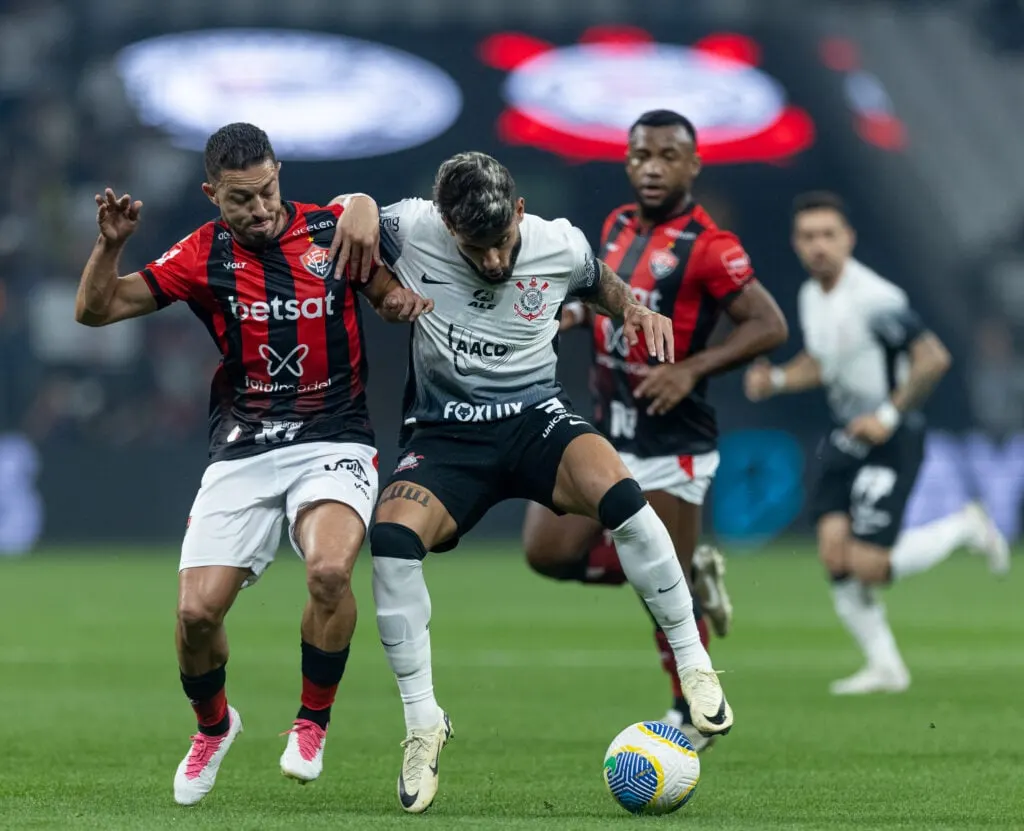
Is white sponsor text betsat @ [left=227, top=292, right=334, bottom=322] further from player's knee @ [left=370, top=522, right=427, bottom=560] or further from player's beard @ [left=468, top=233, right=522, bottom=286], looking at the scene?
player's knee @ [left=370, top=522, right=427, bottom=560]

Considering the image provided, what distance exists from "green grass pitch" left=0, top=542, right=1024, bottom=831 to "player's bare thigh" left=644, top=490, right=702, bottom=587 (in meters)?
0.80

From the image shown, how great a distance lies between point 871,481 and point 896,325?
85 centimetres

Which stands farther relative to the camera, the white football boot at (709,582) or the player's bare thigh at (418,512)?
the white football boot at (709,582)

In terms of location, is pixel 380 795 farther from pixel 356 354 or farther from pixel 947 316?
pixel 947 316

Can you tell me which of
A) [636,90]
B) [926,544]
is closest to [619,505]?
[926,544]

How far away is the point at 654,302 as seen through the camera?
8.00 metres

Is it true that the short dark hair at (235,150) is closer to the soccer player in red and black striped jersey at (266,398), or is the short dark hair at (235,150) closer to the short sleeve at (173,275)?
the soccer player in red and black striped jersey at (266,398)

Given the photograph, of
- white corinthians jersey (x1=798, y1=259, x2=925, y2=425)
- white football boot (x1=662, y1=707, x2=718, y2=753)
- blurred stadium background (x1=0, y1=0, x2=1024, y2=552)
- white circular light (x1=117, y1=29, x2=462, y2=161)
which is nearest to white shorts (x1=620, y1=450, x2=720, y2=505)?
white football boot (x1=662, y1=707, x2=718, y2=753)

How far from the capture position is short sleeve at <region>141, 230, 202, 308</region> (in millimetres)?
6441

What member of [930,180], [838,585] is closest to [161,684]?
[838,585]

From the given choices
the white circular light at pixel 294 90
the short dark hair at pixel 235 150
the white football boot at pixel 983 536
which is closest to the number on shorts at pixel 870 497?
the white football boot at pixel 983 536

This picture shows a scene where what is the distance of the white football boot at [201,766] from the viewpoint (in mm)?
6227

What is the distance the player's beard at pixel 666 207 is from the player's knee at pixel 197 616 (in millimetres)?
2806

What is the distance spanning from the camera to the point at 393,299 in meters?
6.43
